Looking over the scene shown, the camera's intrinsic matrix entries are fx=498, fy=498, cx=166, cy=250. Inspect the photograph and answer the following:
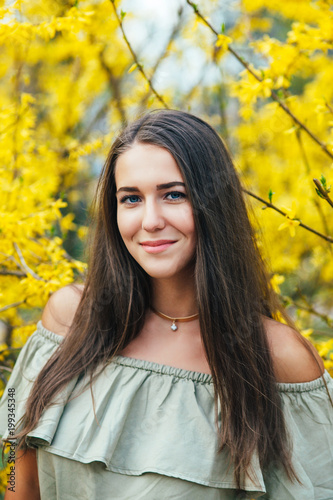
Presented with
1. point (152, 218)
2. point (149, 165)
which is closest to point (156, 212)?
point (152, 218)

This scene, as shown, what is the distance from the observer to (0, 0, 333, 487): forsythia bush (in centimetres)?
175

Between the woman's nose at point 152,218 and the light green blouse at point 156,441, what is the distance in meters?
0.41

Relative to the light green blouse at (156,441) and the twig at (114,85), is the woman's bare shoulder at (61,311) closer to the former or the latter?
the light green blouse at (156,441)

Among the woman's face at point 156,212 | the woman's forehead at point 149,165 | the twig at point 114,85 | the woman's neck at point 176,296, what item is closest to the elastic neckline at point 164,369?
the woman's neck at point 176,296

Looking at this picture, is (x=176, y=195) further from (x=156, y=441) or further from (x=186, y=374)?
(x=156, y=441)

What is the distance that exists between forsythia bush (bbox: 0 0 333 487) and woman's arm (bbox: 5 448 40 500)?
1.54ft

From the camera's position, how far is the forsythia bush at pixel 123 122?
1.75m

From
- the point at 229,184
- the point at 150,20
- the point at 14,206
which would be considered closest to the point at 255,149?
the point at 150,20

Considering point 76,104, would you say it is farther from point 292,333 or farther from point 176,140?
point 292,333

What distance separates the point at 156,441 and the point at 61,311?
521 millimetres

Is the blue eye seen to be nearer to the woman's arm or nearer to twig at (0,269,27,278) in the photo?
twig at (0,269,27,278)

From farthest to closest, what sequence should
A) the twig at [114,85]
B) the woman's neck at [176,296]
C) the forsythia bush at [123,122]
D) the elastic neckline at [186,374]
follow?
the twig at [114,85], the forsythia bush at [123,122], the woman's neck at [176,296], the elastic neckline at [186,374]

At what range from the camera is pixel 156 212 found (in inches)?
50.5

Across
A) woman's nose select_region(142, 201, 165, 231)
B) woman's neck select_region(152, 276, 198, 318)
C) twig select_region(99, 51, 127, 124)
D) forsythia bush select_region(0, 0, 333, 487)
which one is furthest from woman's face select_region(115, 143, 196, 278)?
twig select_region(99, 51, 127, 124)
